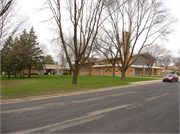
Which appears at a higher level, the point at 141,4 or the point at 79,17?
the point at 141,4

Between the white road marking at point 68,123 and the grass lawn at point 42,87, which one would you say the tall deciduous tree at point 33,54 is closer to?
the grass lawn at point 42,87

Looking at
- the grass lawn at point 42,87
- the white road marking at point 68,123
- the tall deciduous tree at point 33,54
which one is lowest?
the grass lawn at point 42,87

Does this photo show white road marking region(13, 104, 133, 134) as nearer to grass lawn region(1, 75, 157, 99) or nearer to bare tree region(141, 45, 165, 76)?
grass lawn region(1, 75, 157, 99)

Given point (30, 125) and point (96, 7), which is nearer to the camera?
point (30, 125)

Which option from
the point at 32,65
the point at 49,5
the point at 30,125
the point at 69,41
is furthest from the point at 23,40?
the point at 30,125

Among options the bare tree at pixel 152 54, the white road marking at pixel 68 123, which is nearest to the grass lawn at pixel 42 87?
the white road marking at pixel 68 123

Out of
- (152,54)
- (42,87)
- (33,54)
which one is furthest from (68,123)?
(152,54)

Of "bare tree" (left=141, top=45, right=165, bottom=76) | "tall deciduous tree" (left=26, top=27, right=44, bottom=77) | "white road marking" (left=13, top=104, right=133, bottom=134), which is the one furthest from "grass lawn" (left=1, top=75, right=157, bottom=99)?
"bare tree" (left=141, top=45, right=165, bottom=76)

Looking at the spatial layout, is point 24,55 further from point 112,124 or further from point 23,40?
A: point 112,124

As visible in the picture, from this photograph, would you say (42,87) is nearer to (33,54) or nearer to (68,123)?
(68,123)

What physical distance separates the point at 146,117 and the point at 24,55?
93.0 ft

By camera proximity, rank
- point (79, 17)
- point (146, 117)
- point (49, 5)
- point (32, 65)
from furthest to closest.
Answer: point (32, 65) → point (79, 17) → point (49, 5) → point (146, 117)

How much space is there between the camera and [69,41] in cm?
2877

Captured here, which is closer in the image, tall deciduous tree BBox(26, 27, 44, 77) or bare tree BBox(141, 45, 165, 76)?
tall deciduous tree BBox(26, 27, 44, 77)
